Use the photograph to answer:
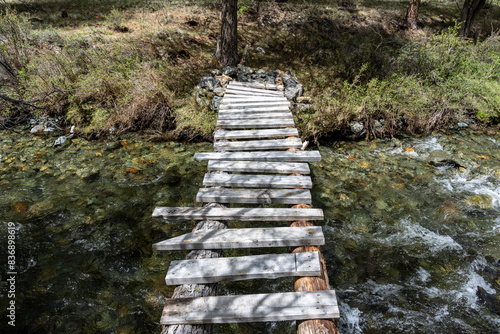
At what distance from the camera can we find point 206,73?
8102 millimetres

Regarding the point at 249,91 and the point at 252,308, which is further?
the point at 249,91

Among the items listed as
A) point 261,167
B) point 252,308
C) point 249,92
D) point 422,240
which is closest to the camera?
point 252,308

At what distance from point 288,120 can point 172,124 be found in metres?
3.30

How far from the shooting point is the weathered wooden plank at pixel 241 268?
2.49m

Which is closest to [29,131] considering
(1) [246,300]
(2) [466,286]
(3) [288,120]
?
(3) [288,120]

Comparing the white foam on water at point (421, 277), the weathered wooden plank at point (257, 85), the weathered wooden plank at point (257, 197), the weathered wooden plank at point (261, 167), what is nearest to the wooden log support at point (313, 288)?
the weathered wooden plank at point (257, 197)

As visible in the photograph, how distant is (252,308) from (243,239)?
78cm

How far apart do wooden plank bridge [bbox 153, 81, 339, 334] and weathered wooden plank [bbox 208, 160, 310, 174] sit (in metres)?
0.02

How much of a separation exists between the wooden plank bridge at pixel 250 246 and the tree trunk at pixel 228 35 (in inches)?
181

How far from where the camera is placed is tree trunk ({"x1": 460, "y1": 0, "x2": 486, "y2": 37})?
34.8ft

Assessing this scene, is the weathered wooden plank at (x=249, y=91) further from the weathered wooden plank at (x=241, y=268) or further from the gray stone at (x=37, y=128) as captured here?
the weathered wooden plank at (x=241, y=268)

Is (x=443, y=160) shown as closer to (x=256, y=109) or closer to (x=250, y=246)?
(x=256, y=109)

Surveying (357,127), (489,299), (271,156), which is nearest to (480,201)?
(489,299)

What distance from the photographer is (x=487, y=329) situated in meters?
2.93
